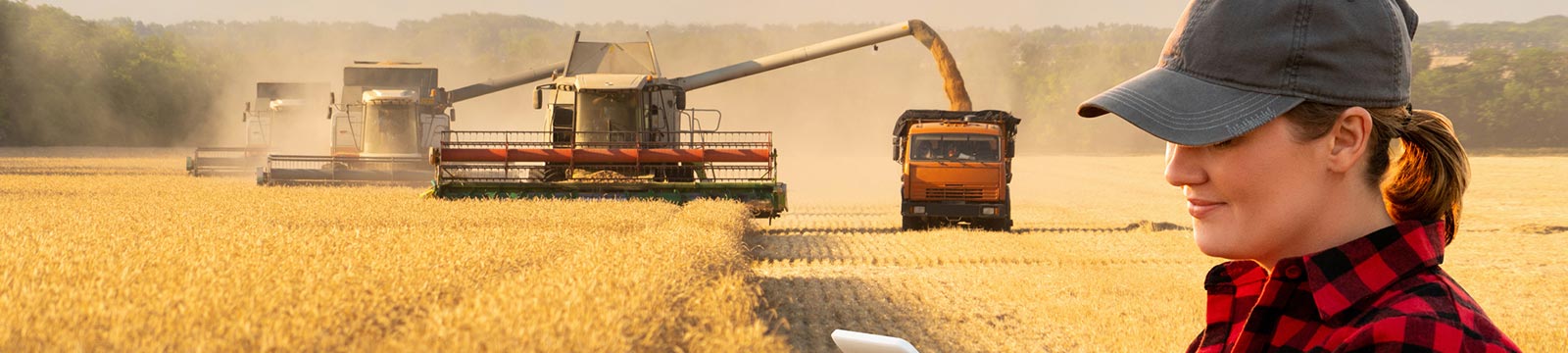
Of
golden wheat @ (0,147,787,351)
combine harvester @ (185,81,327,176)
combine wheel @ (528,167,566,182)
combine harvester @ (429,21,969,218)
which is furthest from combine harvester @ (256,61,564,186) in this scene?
golden wheat @ (0,147,787,351)

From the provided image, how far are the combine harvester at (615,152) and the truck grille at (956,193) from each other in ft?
7.54

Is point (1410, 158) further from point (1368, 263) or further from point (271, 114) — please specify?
point (271, 114)

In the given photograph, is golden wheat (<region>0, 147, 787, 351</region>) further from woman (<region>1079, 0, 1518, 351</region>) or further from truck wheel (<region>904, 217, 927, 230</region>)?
truck wheel (<region>904, 217, 927, 230</region>)

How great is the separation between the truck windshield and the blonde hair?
18493 mm

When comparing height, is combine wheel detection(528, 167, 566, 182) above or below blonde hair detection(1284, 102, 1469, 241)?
below

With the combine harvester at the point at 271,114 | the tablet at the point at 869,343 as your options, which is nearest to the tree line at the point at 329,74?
the combine harvester at the point at 271,114

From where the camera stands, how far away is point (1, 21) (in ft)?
251

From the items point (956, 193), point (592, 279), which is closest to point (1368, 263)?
point (592, 279)

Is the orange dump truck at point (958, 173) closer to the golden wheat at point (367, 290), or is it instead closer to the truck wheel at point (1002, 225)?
the truck wheel at point (1002, 225)

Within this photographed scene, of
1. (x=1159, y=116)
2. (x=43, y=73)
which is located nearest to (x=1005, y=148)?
(x=1159, y=116)

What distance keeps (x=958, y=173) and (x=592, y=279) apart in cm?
1493

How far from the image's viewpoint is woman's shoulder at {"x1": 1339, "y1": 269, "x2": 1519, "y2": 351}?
3.96ft

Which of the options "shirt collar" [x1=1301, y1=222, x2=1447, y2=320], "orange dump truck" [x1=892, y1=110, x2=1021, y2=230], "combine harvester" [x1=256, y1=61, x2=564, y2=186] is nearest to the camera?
"shirt collar" [x1=1301, y1=222, x2=1447, y2=320]

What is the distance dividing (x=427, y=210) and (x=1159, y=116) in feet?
45.4
